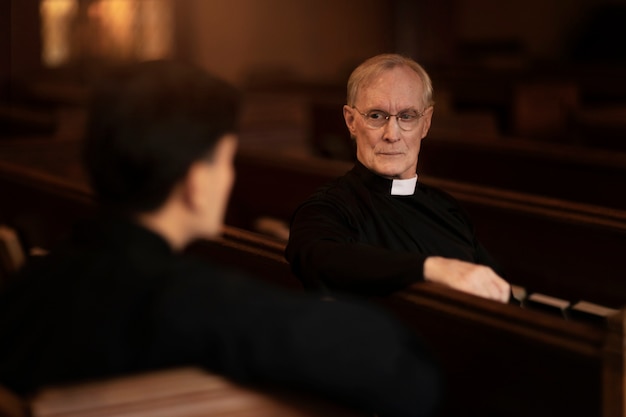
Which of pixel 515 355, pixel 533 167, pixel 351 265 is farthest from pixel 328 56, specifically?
pixel 515 355

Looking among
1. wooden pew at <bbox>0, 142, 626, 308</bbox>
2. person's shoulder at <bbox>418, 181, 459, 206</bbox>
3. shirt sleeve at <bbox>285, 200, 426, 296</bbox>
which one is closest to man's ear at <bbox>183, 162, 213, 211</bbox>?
shirt sleeve at <bbox>285, 200, 426, 296</bbox>

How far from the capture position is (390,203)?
2.60 m

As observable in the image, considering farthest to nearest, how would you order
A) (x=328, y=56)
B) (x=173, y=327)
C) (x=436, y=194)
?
(x=328, y=56) < (x=436, y=194) < (x=173, y=327)

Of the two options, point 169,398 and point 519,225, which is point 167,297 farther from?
point 519,225

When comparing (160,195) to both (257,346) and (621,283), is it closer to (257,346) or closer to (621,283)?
(257,346)

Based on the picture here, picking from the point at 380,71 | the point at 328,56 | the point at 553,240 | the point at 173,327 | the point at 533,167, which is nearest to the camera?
the point at 173,327

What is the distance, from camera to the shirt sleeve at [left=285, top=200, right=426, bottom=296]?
7.37ft

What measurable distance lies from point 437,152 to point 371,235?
9.64 ft

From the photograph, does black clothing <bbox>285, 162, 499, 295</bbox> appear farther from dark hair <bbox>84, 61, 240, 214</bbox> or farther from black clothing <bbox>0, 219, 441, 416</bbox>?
dark hair <bbox>84, 61, 240, 214</bbox>

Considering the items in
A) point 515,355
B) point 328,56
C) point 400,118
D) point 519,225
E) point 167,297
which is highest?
point 328,56

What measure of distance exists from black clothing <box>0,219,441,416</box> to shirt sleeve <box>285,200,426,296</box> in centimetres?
→ 64

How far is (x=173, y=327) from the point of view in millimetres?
1475

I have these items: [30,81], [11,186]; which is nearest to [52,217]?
[11,186]

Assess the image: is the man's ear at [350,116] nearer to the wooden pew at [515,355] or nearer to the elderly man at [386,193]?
the elderly man at [386,193]
